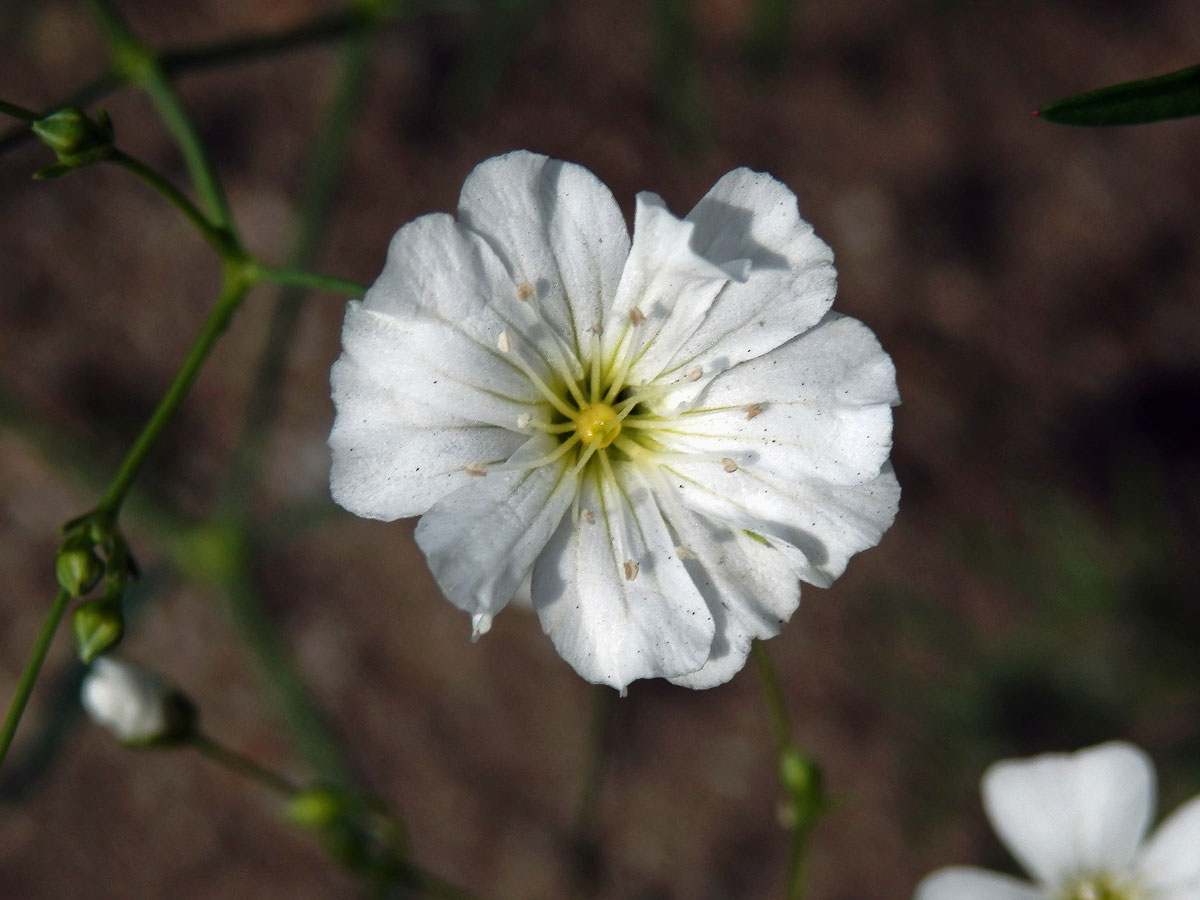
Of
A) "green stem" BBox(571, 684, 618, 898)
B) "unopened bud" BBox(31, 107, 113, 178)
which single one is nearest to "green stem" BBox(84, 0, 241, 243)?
"unopened bud" BBox(31, 107, 113, 178)

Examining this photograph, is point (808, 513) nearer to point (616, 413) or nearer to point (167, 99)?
point (616, 413)

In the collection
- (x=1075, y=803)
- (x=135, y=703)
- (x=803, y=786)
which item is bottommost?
(x=135, y=703)

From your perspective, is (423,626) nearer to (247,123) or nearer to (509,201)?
(247,123)

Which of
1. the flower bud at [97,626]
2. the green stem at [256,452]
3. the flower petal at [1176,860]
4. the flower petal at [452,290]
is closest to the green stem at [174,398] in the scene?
the flower bud at [97,626]

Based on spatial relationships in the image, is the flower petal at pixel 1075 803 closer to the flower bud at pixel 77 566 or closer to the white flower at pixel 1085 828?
the white flower at pixel 1085 828

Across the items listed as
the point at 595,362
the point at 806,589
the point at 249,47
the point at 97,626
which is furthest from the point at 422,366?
Answer: the point at 806,589
